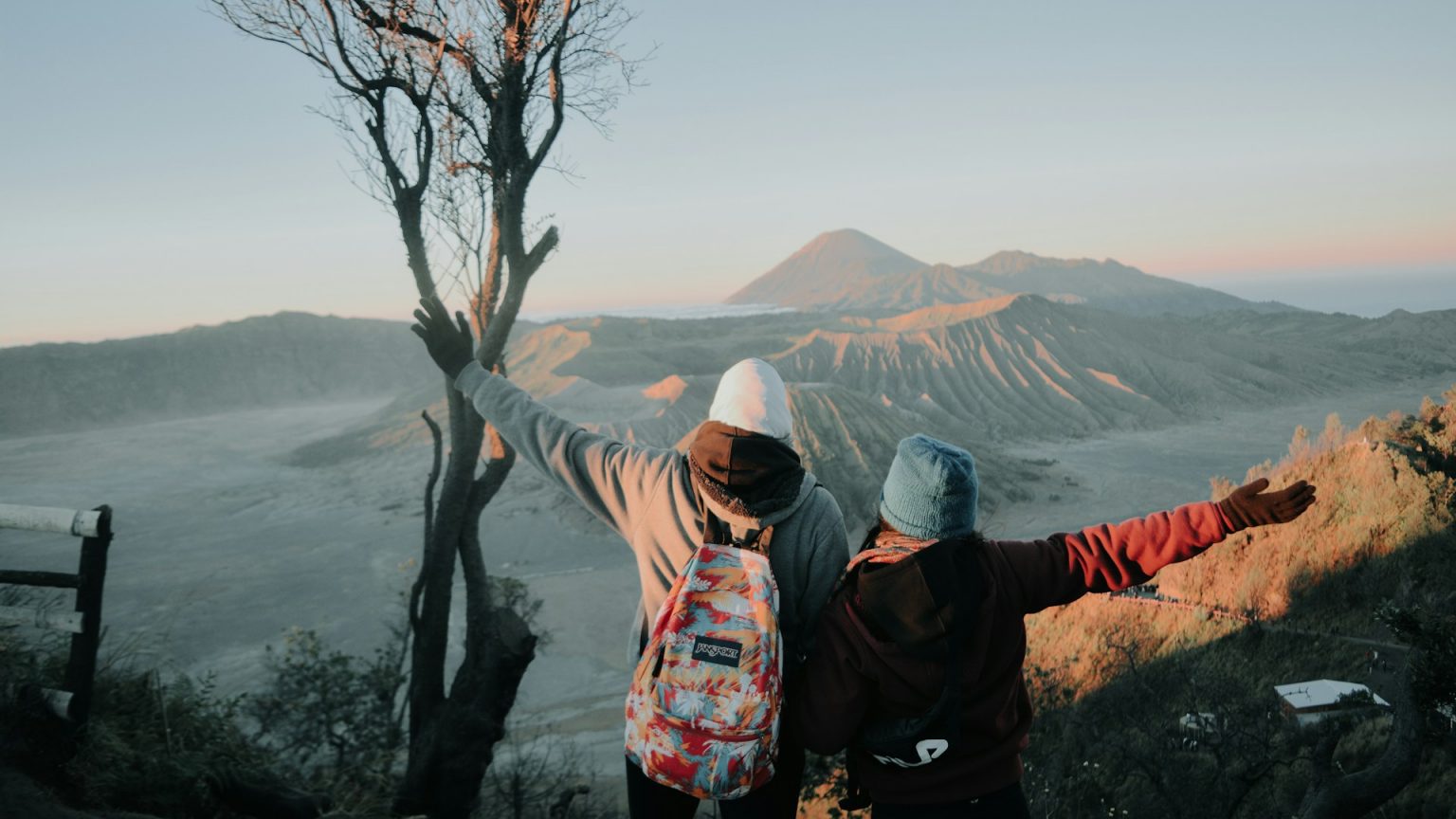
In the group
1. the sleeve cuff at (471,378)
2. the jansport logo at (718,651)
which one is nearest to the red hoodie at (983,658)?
the jansport logo at (718,651)

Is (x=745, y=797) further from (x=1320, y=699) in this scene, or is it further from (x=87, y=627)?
(x=1320, y=699)

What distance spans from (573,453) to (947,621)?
1.11 meters

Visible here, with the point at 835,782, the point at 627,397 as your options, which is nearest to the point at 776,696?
the point at 835,782

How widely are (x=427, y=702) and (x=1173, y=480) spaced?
81.3 feet

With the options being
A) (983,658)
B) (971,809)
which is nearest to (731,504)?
(983,658)

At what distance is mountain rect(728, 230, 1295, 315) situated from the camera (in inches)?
3787

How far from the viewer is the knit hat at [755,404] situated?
5.97ft

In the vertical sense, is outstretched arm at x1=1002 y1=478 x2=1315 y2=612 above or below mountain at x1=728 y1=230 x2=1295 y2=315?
below

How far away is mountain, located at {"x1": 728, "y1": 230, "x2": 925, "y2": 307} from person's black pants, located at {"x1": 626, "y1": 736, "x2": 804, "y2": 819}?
10875 centimetres

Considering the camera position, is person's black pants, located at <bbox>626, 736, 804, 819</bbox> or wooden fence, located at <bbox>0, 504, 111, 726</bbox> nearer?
person's black pants, located at <bbox>626, 736, 804, 819</bbox>

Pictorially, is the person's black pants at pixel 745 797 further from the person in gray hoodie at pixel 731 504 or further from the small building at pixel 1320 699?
the small building at pixel 1320 699

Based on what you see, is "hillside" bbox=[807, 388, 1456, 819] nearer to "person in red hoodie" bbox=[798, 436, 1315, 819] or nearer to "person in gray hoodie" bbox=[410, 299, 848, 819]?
"person in red hoodie" bbox=[798, 436, 1315, 819]

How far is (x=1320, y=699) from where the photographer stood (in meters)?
4.61

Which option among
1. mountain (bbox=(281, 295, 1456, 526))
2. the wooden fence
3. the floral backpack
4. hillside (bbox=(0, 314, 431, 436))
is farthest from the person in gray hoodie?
hillside (bbox=(0, 314, 431, 436))
